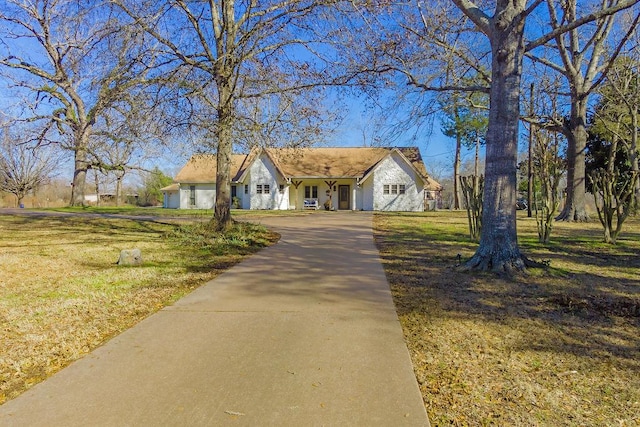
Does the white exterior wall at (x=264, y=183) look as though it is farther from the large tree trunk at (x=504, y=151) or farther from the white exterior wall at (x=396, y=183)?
the large tree trunk at (x=504, y=151)

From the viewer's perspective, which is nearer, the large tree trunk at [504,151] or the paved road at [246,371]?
the paved road at [246,371]

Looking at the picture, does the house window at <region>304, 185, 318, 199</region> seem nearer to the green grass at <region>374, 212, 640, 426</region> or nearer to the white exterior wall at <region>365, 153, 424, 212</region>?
the white exterior wall at <region>365, 153, 424, 212</region>

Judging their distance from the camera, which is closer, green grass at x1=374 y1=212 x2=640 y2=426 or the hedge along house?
green grass at x1=374 y1=212 x2=640 y2=426

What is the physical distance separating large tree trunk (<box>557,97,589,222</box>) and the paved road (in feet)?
61.1

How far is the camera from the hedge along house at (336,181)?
3262 cm

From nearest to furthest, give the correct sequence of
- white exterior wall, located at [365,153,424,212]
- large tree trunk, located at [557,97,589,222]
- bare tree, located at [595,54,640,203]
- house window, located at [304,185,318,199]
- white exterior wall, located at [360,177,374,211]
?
large tree trunk, located at [557,97,589,222]
bare tree, located at [595,54,640,203]
white exterior wall, located at [365,153,424,212]
white exterior wall, located at [360,177,374,211]
house window, located at [304,185,318,199]

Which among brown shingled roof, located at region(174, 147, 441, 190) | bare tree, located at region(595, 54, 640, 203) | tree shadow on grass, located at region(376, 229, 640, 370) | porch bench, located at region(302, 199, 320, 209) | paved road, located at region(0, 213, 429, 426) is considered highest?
bare tree, located at region(595, 54, 640, 203)

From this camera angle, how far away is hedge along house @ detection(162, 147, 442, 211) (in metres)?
32.6

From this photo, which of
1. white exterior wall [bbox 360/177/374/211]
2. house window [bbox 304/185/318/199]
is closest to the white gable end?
white exterior wall [bbox 360/177/374/211]

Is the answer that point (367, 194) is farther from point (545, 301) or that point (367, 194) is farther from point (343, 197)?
point (545, 301)

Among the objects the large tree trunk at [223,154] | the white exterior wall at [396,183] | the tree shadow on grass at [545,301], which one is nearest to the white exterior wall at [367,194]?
the white exterior wall at [396,183]

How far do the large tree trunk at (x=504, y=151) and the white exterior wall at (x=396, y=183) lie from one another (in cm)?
2519

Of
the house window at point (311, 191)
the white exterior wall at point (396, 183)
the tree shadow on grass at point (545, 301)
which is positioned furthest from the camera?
the house window at point (311, 191)

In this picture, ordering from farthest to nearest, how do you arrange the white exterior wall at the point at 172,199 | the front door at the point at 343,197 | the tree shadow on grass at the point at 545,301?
the white exterior wall at the point at 172,199 < the front door at the point at 343,197 < the tree shadow on grass at the point at 545,301
